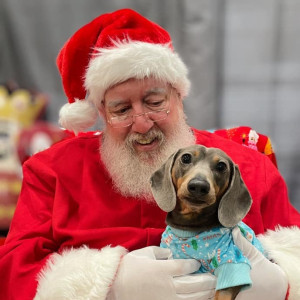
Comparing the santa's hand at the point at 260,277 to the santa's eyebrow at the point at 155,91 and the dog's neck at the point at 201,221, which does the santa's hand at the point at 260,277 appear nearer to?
the dog's neck at the point at 201,221

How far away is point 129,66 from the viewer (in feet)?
4.48

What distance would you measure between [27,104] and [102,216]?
47.2 inches

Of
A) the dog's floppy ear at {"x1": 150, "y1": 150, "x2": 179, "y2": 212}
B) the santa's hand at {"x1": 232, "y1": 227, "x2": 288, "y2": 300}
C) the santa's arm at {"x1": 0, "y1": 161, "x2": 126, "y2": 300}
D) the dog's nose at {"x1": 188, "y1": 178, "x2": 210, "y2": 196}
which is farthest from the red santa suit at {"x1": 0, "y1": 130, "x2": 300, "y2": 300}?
the dog's nose at {"x1": 188, "y1": 178, "x2": 210, "y2": 196}

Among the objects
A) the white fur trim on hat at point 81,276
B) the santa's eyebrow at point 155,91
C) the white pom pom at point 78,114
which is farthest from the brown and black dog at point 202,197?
the white pom pom at point 78,114

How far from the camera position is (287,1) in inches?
93.7

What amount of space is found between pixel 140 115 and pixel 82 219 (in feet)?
1.22

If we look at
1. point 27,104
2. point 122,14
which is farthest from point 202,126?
point 122,14

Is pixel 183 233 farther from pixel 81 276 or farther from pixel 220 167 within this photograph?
pixel 81 276

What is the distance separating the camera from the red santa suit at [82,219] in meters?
1.22

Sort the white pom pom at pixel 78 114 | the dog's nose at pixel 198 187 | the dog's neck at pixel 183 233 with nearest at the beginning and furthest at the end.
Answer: the dog's nose at pixel 198 187 → the dog's neck at pixel 183 233 → the white pom pom at pixel 78 114

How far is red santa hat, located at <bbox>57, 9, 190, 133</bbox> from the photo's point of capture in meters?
1.38

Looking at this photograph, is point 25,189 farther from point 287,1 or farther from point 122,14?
point 287,1

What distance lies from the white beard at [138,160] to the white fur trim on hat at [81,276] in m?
0.22

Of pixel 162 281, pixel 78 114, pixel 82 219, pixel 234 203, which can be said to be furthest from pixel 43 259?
pixel 234 203
